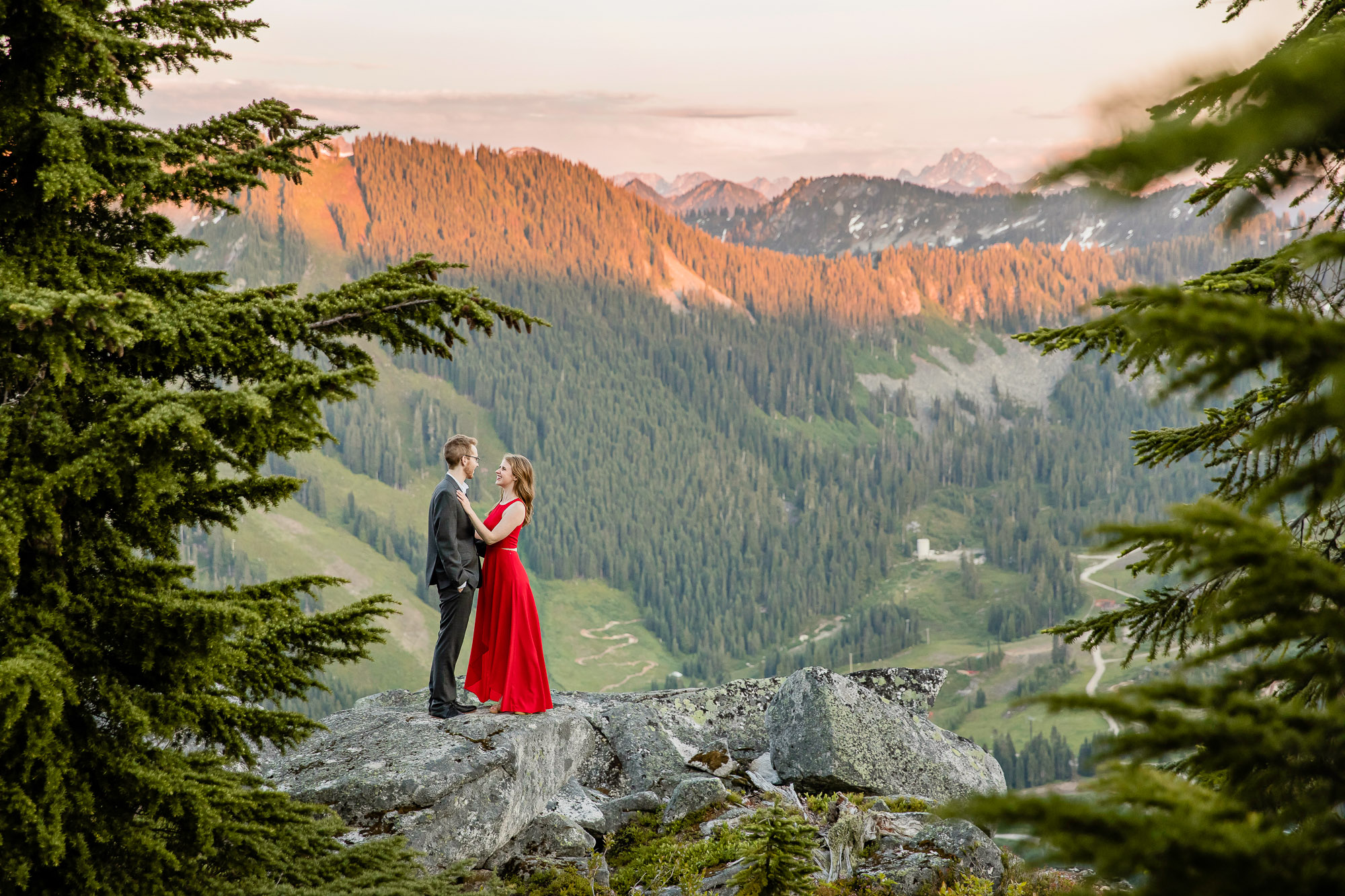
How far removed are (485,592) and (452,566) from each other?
3.69ft

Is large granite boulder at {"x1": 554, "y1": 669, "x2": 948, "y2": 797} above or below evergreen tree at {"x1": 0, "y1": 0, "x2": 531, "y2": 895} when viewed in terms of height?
below

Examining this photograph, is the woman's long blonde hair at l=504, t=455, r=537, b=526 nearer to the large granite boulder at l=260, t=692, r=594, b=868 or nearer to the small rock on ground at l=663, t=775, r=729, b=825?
the large granite boulder at l=260, t=692, r=594, b=868

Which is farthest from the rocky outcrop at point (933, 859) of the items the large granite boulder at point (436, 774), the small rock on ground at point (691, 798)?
the large granite boulder at point (436, 774)

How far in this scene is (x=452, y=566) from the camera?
35.0ft

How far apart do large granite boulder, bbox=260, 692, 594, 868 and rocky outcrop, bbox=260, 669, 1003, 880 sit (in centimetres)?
2

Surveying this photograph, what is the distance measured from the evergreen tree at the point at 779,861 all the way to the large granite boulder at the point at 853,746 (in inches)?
224

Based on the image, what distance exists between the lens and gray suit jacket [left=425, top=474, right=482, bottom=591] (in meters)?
10.6

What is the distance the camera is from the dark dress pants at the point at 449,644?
10844 millimetres

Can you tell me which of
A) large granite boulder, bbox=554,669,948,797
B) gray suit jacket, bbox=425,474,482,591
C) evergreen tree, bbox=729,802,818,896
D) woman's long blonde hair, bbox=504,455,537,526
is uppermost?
woman's long blonde hair, bbox=504,455,537,526

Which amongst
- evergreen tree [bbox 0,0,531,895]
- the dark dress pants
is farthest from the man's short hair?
evergreen tree [bbox 0,0,531,895]

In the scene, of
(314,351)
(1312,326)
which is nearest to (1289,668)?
(1312,326)

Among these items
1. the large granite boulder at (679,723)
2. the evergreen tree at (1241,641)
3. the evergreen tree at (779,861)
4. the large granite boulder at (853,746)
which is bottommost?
the large granite boulder at (679,723)

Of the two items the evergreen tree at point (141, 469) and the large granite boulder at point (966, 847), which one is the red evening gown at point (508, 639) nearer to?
the evergreen tree at point (141, 469)

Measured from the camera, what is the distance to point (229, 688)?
642 centimetres
